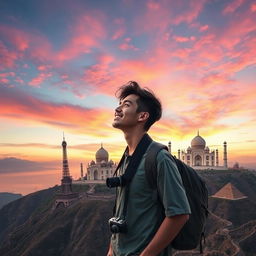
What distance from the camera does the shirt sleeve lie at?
2.83m

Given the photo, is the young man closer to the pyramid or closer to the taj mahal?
the pyramid

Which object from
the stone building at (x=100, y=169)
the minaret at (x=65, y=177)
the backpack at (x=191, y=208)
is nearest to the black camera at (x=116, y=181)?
the backpack at (x=191, y=208)

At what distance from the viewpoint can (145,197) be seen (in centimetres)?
317

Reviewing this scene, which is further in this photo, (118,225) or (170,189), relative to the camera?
(118,225)

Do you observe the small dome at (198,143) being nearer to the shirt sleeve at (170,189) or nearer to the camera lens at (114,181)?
the camera lens at (114,181)

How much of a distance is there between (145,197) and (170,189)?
436 mm

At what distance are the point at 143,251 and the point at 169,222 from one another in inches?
18.4

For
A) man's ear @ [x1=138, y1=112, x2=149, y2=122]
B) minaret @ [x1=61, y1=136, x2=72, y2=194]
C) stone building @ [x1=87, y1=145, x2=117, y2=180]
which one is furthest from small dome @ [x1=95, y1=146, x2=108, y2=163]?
man's ear @ [x1=138, y1=112, x2=149, y2=122]

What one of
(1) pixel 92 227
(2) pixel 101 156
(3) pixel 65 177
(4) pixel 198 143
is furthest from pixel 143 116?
(2) pixel 101 156

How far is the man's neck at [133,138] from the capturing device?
364 centimetres

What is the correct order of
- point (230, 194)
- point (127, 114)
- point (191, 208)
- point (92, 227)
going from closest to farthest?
point (191, 208), point (127, 114), point (92, 227), point (230, 194)

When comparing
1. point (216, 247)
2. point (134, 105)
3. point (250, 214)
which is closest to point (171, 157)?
point (134, 105)

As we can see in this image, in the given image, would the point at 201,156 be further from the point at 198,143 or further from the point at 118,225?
the point at 118,225

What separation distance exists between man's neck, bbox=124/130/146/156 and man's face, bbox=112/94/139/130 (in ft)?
0.37
